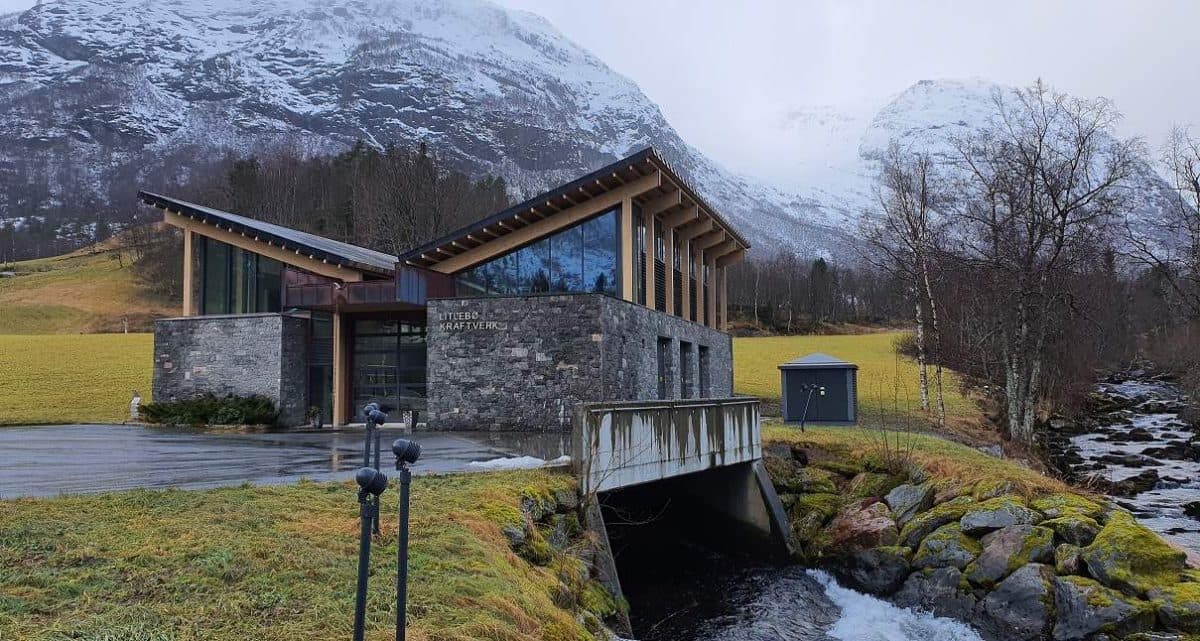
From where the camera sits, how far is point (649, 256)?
25234 mm

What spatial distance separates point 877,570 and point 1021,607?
2.60 m

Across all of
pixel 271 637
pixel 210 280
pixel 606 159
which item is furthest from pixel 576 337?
pixel 606 159

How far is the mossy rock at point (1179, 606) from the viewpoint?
9.86 meters

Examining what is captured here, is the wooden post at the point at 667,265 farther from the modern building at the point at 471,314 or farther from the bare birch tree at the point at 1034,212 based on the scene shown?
the bare birch tree at the point at 1034,212

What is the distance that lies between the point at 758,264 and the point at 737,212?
345ft

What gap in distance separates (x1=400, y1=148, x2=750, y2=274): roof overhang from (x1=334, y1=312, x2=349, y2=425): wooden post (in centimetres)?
366

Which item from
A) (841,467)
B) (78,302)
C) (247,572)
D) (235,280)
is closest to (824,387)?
(841,467)

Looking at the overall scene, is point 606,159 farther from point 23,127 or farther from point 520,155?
point 23,127

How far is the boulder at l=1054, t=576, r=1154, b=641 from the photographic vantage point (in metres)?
10.0

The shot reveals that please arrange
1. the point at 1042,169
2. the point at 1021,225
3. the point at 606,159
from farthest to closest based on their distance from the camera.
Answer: the point at 606,159 → the point at 1021,225 → the point at 1042,169

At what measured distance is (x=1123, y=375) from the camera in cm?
4903

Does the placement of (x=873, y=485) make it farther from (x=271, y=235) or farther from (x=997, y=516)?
(x=271, y=235)

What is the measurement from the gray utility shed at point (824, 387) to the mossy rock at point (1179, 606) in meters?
12.6

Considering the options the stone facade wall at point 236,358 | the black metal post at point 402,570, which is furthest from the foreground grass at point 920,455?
the stone facade wall at point 236,358
